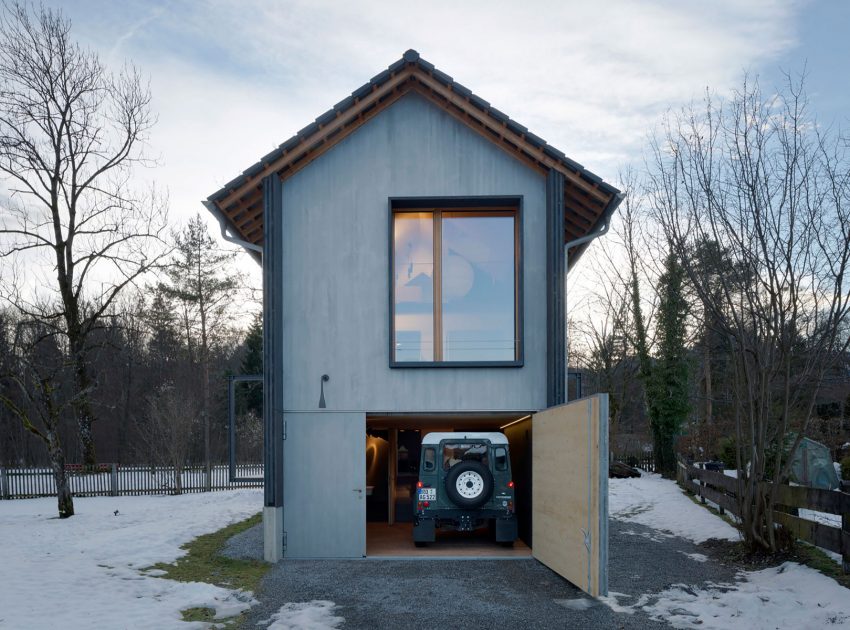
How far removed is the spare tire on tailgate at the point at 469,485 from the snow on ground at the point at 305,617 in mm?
4002

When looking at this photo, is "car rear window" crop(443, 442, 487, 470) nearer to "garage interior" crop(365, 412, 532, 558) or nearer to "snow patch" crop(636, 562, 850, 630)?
"garage interior" crop(365, 412, 532, 558)

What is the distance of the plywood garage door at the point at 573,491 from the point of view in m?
7.46

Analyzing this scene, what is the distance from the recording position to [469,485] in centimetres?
1150

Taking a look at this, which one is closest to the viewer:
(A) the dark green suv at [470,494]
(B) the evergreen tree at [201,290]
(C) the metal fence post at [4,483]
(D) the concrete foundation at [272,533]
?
(D) the concrete foundation at [272,533]

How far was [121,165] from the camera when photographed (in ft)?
72.1

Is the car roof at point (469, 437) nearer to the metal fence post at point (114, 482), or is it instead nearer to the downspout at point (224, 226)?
the downspout at point (224, 226)

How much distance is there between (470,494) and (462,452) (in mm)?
932

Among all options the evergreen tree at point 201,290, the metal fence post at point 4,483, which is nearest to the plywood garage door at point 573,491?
the metal fence post at point 4,483

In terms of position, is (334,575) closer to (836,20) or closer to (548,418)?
(548,418)

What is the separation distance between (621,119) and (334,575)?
1295 centimetres

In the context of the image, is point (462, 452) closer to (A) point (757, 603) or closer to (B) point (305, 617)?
(B) point (305, 617)

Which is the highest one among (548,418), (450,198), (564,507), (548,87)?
(548,87)

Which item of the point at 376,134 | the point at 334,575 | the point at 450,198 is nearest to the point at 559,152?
the point at 450,198

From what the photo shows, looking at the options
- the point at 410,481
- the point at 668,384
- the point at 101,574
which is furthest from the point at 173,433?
the point at 668,384
